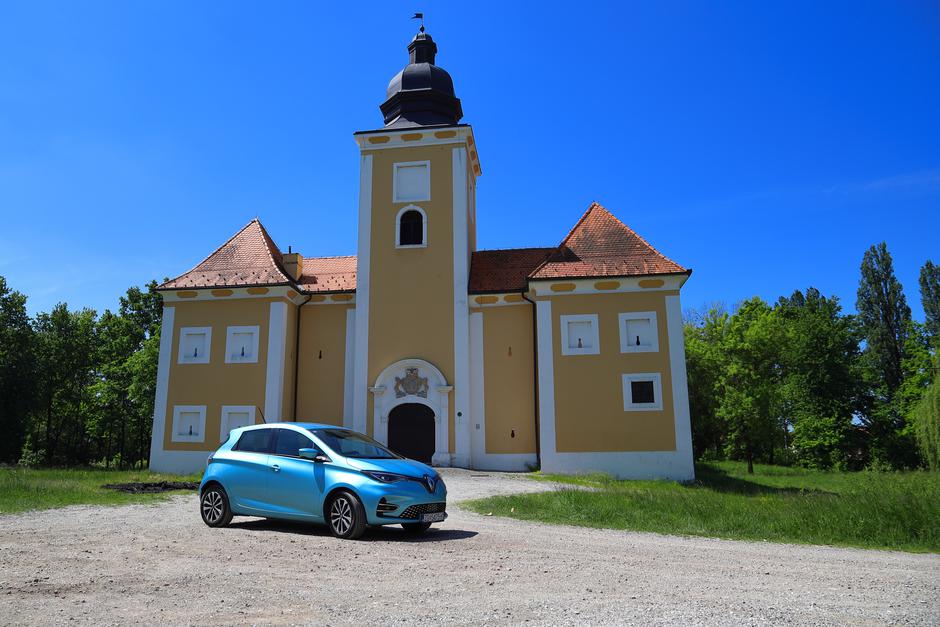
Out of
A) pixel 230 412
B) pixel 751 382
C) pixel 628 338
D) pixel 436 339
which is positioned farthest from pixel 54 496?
pixel 751 382

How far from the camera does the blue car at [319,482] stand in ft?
27.8

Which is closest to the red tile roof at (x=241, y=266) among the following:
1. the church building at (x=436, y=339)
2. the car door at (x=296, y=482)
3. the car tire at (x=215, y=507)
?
the church building at (x=436, y=339)

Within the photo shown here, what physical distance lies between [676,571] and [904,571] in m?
2.50

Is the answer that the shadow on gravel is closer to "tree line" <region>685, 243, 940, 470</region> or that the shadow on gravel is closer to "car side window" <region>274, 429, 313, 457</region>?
"car side window" <region>274, 429, 313, 457</region>

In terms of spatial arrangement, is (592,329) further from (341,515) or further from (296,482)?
(341,515)

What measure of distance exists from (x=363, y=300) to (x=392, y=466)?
1602 cm

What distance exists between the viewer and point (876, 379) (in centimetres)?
3966

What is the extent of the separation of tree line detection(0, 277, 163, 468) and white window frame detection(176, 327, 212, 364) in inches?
406

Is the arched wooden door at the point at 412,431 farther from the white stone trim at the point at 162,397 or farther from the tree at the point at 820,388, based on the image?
the tree at the point at 820,388

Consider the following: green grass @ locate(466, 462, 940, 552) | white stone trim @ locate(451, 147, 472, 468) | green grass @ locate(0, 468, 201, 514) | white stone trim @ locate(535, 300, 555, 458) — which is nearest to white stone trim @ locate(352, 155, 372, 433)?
white stone trim @ locate(451, 147, 472, 468)

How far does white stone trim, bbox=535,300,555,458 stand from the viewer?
21.9 m

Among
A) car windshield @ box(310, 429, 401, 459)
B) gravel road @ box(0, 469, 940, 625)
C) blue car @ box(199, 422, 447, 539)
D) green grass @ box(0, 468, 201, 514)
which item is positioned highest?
car windshield @ box(310, 429, 401, 459)

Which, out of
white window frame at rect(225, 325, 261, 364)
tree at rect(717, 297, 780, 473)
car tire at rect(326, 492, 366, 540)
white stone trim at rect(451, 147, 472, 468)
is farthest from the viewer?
tree at rect(717, 297, 780, 473)

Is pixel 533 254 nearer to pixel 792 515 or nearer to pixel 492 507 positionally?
pixel 492 507
